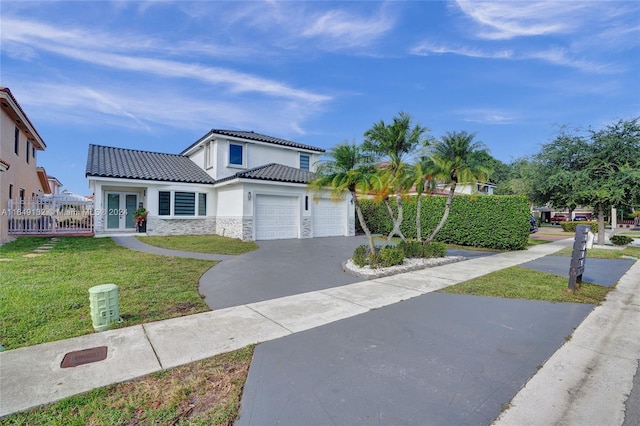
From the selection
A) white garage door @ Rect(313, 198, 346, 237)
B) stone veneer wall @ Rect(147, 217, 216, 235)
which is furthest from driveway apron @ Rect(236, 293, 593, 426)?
stone veneer wall @ Rect(147, 217, 216, 235)

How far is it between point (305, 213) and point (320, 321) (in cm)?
1347

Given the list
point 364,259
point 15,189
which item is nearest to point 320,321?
point 364,259

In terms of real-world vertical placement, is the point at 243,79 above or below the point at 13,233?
above

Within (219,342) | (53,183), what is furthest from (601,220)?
(53,183)

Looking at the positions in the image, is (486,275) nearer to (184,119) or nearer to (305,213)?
(305,213)

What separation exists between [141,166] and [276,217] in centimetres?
918

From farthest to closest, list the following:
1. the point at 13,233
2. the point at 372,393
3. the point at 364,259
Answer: the point at 13,233
the point at 364,259
the point at 372,393

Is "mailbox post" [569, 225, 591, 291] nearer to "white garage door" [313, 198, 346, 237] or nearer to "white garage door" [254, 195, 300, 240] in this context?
"white garage door" [313, 198, 346, 237]

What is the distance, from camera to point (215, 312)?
5.28 metres

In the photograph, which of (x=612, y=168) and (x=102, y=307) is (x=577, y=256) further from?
(x=612, y=168)

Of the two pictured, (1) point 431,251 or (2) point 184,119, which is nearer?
(1) point 431,251

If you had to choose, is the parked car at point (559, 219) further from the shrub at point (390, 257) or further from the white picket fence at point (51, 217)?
the white picket fence at point (51, 217)

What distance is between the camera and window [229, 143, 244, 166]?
1909cm

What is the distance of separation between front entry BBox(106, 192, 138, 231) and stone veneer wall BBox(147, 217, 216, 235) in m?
2.97
